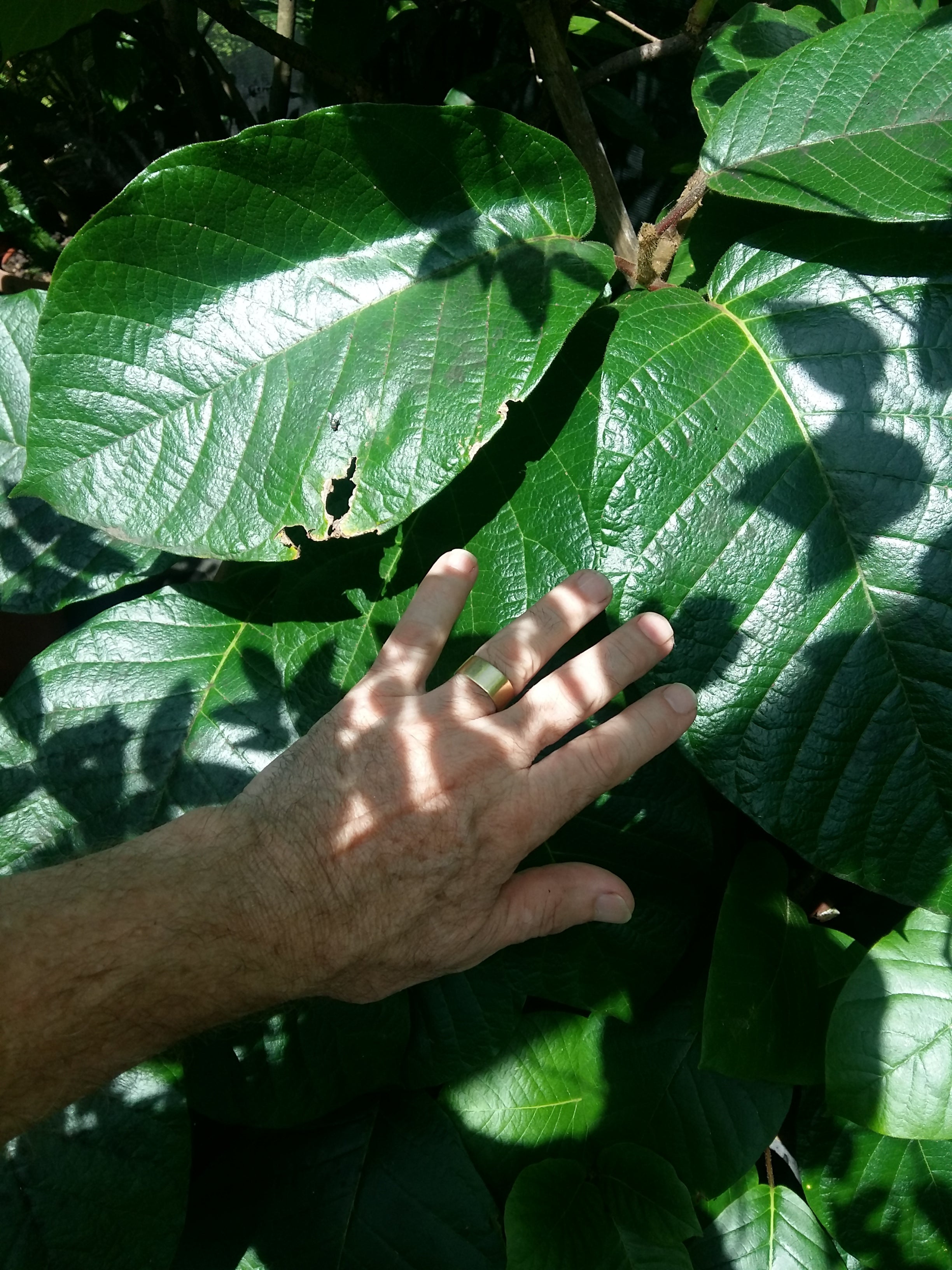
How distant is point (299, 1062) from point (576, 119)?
63.6 inches

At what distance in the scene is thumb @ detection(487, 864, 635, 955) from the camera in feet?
3.97

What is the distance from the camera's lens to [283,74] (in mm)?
2332

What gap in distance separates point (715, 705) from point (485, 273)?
693 mm

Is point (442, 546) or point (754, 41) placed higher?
point (754, 41)

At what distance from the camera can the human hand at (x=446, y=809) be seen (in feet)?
3.80

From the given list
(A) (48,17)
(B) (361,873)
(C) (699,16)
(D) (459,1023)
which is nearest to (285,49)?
(A) (48,17)

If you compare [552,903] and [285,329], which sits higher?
[285,329]

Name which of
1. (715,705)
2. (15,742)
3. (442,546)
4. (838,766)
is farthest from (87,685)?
(838,766)

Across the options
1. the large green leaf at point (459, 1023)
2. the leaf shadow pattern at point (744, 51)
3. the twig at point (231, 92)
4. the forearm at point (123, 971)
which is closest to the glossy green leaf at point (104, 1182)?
the forearm at point (123, 971)

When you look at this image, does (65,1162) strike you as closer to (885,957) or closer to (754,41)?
(885,957)

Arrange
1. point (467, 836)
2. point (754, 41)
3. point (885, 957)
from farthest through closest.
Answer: point (754, 41), point (885, 957), point (467, 836)

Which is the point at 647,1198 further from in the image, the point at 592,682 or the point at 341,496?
the point at 341,496

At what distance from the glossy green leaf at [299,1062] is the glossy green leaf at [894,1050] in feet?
2.23

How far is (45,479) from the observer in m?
1.31
